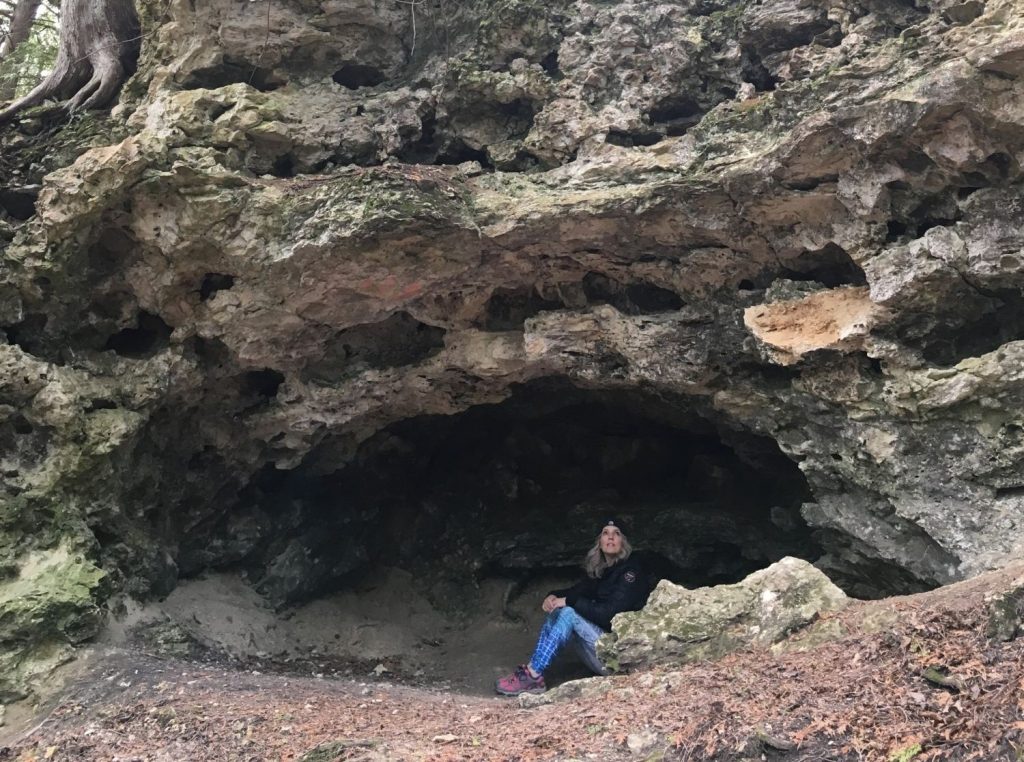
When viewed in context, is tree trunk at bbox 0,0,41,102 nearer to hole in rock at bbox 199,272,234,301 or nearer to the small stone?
hole in rock at bbox 199,272,234,301

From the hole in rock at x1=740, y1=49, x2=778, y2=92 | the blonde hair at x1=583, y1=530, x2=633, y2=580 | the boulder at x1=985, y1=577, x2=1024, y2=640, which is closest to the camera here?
the boulder at x1=985, y1=577, x2=1024, y2=640

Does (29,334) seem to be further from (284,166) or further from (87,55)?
(87,55)

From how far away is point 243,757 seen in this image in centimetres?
421

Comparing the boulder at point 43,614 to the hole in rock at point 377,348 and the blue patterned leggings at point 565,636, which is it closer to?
the hole in rock at point 377,348

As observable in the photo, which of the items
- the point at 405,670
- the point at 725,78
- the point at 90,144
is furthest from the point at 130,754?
the point at 725,78

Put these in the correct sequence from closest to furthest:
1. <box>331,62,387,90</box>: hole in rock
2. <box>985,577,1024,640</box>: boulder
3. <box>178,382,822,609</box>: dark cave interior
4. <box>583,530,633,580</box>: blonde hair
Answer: <box>985,577,1024,640</box>: boulder < <box>583,530,633,580</box>: blonde hair < <box>331,62,387,90</box>: hole in rock < <box>178,382,822,609</box>: dark cave interior

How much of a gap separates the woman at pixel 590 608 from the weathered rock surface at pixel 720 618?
119cm

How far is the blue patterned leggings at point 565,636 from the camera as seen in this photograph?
6.23m

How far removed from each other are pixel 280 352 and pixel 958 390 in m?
6.01

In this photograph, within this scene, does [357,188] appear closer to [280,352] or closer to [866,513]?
[280,352]

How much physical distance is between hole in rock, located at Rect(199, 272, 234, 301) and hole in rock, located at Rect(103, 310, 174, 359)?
0.56m

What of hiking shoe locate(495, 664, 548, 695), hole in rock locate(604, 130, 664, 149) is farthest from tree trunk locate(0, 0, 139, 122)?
hiking shoe locate(495, 664, 548, 695)

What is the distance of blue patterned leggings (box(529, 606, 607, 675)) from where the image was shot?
6230 mm

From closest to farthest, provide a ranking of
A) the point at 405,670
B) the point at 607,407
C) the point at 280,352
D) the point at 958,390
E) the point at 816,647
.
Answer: the point at 816,647, the point at 958,390, the point at 280,352, the point at 405,670, the point at 607,407
